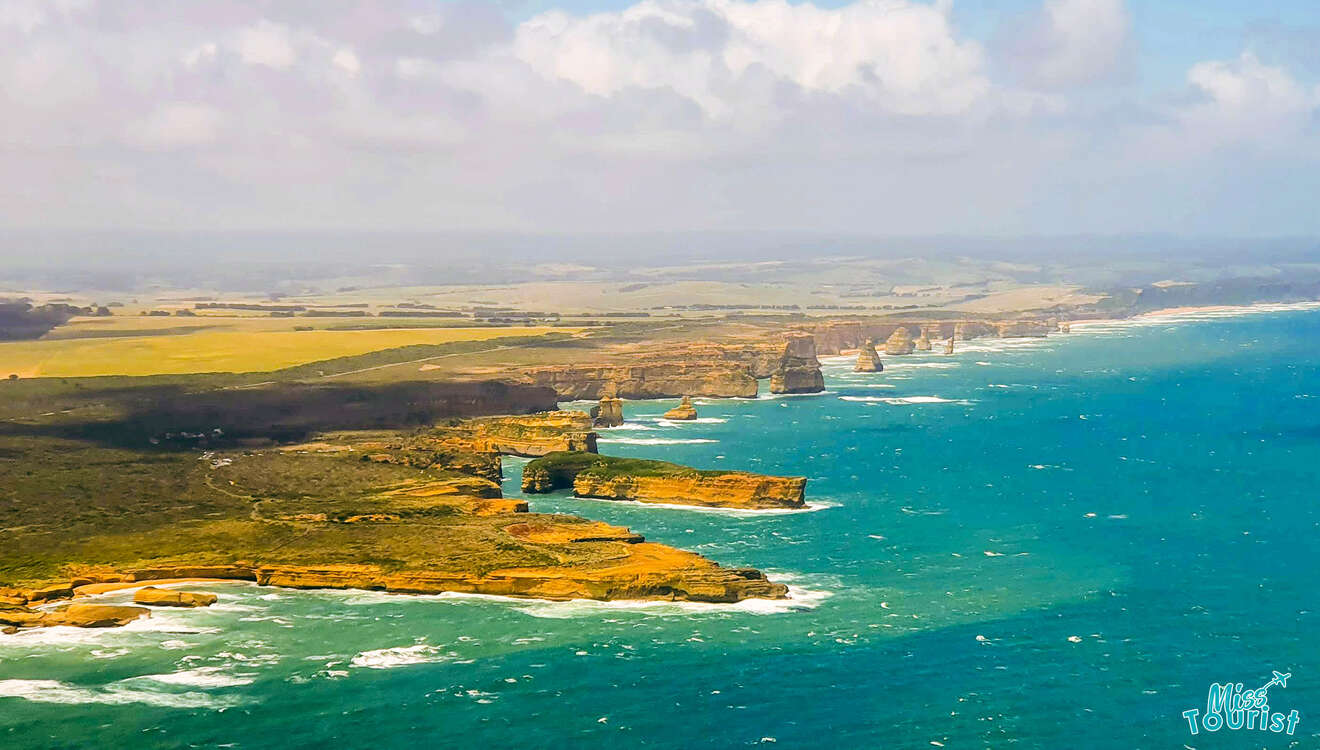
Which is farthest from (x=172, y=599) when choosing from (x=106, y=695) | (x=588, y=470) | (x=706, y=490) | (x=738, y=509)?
(x=738, y=509)

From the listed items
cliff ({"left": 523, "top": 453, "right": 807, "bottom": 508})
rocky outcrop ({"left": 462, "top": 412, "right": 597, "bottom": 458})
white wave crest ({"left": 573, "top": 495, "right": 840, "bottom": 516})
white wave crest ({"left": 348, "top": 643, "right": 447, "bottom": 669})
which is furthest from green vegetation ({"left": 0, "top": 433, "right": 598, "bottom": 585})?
A: white wave crest ({"left": 348, "top": 643, "right": 447, "bottom": 669})

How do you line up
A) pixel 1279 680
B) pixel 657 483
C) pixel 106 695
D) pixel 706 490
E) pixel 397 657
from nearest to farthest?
pixel 106 695 → pixel 1279 680 → pixel 397 657 → pixel 706 490 → pixel 657 483

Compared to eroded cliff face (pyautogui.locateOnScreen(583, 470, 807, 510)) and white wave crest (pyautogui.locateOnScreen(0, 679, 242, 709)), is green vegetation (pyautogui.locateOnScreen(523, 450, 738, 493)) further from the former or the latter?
white wave crest (pyautogui.locateOnScreen(0, 679, 242, 709))

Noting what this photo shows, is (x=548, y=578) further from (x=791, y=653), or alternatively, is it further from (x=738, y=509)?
(x=738, y=509)

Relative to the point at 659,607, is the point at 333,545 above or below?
above

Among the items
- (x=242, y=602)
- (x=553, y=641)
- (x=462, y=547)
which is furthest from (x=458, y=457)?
(x=553, y=641)

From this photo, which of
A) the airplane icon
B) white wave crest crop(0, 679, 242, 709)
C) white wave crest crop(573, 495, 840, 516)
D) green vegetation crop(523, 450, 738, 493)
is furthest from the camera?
green vegetation crop(523, 450, 738, 493)
